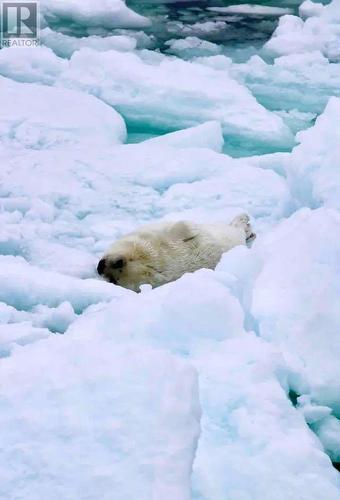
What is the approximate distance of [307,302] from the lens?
8.64 ft

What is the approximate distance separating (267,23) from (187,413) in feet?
42.7

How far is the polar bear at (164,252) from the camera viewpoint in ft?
12.9

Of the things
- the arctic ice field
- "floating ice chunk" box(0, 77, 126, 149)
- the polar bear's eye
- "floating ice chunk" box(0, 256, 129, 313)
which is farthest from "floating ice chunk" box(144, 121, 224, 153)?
"floating ice chunk" box(0, 256, 129, 313)

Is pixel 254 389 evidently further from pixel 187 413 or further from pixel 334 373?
pixel 187 413

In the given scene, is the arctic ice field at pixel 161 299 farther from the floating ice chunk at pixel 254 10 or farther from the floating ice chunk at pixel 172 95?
the floating ice chunk at pixel 254 10

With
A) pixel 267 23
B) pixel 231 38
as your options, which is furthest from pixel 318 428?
pixel 267 23

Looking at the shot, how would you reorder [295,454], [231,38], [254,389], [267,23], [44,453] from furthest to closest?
[267,23]
[231,38]
[254,389]
[295,454]
[44,453]

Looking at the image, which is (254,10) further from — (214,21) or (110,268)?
(110,268)

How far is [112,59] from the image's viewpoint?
333 inches

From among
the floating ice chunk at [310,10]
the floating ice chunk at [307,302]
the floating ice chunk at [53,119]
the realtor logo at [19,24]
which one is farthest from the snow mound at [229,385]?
the floating ice chunk at [310,10]

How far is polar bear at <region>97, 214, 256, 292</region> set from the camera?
12.9 ft

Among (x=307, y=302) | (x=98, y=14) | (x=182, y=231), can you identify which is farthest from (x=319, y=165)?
(x=98, y=14)

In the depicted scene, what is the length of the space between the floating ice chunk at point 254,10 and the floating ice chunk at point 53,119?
8.37 meters

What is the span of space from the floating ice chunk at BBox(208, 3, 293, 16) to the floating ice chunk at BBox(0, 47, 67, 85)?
7.24m
